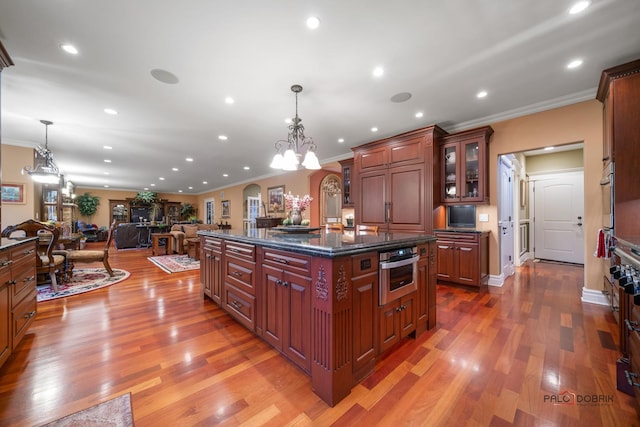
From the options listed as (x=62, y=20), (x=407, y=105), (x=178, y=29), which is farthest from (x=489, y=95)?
(x=62, y=20)

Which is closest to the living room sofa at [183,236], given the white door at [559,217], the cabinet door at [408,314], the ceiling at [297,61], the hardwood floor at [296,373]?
the ceiling at [297,61]

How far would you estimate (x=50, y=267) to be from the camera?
3301 millimetres

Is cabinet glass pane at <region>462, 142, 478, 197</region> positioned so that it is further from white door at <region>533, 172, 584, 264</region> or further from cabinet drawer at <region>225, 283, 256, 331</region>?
Answer: cabinet drawer at <region>225, 283, 256, 331</region>

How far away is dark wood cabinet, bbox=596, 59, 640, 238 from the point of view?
2287 millimetres

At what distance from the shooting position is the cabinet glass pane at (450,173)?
3.92 m

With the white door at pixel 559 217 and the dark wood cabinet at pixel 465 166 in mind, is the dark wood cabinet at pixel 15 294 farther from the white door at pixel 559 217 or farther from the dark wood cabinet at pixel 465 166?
the white door at pixel 559 217

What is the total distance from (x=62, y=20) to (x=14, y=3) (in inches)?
9.2

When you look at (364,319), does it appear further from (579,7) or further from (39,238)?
(39,238)

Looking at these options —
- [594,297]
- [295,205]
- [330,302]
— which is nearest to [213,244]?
[295,205]

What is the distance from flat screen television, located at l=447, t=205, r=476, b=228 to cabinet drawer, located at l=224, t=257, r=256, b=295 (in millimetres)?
3700

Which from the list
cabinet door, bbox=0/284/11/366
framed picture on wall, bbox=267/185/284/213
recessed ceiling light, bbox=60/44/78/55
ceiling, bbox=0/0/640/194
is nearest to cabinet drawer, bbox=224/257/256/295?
cabinet door, bbox=0/284/11/366

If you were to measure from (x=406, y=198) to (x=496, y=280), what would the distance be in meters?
1.84

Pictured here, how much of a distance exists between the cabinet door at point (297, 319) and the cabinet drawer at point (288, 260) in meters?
0.05

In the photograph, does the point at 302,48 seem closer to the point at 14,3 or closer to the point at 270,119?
the point at 270,119
